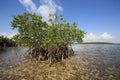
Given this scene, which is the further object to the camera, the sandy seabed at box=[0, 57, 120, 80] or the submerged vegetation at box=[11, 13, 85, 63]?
the submerged vegetation at box=[11, 13, 85, 63]

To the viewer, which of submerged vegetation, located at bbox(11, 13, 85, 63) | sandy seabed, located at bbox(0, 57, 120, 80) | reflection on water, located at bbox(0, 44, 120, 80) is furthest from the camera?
submerged vegetation, located at bbox(11, 13, 85, 63)

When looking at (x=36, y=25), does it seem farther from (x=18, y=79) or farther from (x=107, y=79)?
(x=107, y=79)

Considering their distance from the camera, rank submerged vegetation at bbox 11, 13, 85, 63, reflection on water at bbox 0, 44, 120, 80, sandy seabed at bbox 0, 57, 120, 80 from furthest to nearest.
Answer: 1. submerged vegetation at bbox 11, 13, 85, 63
2. reflection on water at bbox 0, 44, 120, 80
3. sandy seabed at bbox 0, 57, 120, 80

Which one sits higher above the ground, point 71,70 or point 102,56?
point 102,56

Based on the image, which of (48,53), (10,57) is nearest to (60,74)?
(48,53)

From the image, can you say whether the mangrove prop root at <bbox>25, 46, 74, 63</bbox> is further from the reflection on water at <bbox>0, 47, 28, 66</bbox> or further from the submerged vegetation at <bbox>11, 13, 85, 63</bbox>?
the reflection on water at <bbox>0, 47, 28, 66</bbox>

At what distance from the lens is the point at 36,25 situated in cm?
1973

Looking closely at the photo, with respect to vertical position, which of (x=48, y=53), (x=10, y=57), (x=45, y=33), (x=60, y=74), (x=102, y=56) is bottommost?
(x=60, y=74)

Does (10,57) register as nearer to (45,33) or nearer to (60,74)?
(45,33)

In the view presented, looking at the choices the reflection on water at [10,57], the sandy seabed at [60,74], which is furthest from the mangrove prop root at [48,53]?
the sandy seabed at [60,74]

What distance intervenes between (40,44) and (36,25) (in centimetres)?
345

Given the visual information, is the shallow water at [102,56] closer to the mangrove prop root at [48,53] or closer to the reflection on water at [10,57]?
the mangrove prop root at [48,53]

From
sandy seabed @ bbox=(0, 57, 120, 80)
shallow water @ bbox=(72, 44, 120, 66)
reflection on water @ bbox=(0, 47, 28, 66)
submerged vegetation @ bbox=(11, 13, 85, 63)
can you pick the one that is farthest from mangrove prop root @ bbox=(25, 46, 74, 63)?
shallow water @ bbox=(72, 44, 120, 66)

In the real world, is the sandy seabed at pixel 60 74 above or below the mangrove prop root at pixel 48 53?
below
